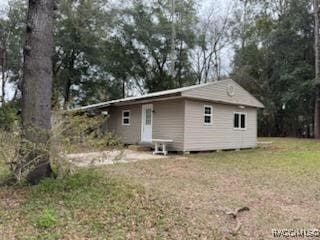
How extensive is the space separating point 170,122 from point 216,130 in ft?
7.25

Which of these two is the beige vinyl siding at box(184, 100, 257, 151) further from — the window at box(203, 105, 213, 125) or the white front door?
the white front door

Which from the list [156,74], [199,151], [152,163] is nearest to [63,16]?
[156,74]

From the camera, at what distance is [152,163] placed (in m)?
10.1

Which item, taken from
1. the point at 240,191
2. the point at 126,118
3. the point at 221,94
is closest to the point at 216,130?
the point at 221,94

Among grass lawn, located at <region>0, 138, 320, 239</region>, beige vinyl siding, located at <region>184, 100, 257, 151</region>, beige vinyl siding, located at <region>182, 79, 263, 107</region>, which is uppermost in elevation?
beige vinyl siding, located at <region>182, 79, 263, 107</region>

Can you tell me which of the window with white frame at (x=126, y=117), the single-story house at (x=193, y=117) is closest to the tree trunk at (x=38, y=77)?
the single-story house at (x=193, y=117)

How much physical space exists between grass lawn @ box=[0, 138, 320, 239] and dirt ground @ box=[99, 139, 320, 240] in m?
0.01

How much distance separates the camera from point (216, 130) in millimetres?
14477

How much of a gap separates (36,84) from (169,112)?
8.39 metres

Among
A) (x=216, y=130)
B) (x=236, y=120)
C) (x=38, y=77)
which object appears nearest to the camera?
(x=38, y=77)

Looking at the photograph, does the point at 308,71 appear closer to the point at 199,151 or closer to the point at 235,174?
the point at 199,151

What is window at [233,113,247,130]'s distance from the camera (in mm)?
15789

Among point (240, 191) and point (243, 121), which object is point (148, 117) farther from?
point (240, 191)

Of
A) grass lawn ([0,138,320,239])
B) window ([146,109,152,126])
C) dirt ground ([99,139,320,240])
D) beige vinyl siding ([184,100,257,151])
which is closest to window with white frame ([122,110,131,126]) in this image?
window ([146,109,152,126])
